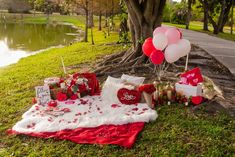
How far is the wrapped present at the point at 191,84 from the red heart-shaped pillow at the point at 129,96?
3.01 ft

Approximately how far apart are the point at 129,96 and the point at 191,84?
55.2 inches

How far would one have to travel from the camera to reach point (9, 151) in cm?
568

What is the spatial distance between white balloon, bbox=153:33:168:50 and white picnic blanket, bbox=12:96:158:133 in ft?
4.62

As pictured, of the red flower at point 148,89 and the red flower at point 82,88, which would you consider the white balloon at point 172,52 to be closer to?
the red flower at point 148,89

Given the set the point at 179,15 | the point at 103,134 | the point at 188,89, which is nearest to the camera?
the point at 103,134

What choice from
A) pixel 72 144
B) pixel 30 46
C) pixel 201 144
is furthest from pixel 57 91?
pixel 30 46

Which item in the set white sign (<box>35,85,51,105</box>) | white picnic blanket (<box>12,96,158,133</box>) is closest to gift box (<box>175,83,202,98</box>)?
white picnic blanket (<box>12,96,158,133</box>)

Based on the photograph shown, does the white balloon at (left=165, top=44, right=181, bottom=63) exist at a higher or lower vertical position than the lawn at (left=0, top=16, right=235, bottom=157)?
higher

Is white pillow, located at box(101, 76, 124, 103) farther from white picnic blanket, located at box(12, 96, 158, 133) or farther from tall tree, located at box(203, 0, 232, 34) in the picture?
tall tree, located at box(203, 0, 232, 34)

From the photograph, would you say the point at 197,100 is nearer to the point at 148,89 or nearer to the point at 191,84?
the point at 191,84

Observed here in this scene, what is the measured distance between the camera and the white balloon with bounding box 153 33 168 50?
7.49 m

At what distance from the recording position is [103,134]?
6.00 meters

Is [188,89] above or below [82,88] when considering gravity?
above

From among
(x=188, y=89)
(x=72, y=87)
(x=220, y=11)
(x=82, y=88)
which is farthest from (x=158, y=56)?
(x=220, y=11)
